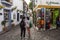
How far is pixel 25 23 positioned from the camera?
43.8 feet

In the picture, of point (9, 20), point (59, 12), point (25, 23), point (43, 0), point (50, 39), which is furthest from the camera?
point (9, 20)

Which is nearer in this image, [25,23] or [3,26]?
[25,23]

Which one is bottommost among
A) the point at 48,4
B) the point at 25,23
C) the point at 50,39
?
the point at 50,39

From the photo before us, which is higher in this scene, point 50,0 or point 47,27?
point 50,0

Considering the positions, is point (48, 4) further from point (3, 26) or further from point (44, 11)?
point (3, 26)

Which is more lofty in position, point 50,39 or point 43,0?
point 43,0

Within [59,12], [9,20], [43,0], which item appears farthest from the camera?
[9,20]

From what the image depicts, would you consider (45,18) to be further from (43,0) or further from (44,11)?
(43,0)

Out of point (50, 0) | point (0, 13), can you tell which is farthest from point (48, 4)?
point (0, 13)

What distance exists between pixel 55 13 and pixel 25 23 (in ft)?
29.2

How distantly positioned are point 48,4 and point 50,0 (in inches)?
38.4

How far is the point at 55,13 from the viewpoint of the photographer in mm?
21547

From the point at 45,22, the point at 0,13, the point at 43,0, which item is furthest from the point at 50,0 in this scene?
the point at 0,13

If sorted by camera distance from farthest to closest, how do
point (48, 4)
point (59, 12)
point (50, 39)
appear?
1. point (59, 12)
2. point (48, 4)
3. point (50, 39)
